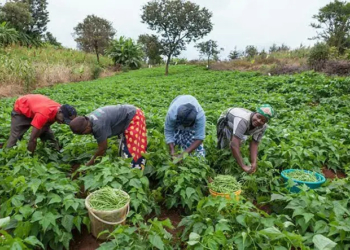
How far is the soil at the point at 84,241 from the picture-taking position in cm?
259

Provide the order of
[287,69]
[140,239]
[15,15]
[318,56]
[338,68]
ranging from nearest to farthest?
[140,239] < [338,68] < [318,56] < [287,69] < [15,15]

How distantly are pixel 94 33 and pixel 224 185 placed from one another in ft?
80.9

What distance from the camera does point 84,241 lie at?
2654 mm

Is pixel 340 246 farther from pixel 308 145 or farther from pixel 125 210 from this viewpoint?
pixel 308 145

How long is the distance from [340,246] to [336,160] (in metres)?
2.28

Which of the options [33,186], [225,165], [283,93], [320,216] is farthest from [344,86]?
[33,186]

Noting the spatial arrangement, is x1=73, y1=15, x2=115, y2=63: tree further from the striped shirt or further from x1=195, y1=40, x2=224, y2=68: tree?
the striped shirt

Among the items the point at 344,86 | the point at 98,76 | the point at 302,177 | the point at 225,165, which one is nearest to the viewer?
the point at 302,177

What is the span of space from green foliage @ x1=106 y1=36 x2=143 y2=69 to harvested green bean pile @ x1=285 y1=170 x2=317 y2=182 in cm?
2383

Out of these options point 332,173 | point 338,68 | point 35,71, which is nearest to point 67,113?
point 332,173

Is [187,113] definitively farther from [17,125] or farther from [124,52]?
[124,52]

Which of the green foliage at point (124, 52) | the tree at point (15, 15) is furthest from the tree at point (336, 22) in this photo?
the tree at point (15, 15)

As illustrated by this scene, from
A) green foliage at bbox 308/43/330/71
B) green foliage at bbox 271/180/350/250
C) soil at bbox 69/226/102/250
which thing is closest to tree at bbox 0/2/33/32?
green foliage at bbox 308/43/330/71

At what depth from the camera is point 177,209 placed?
128 inches
